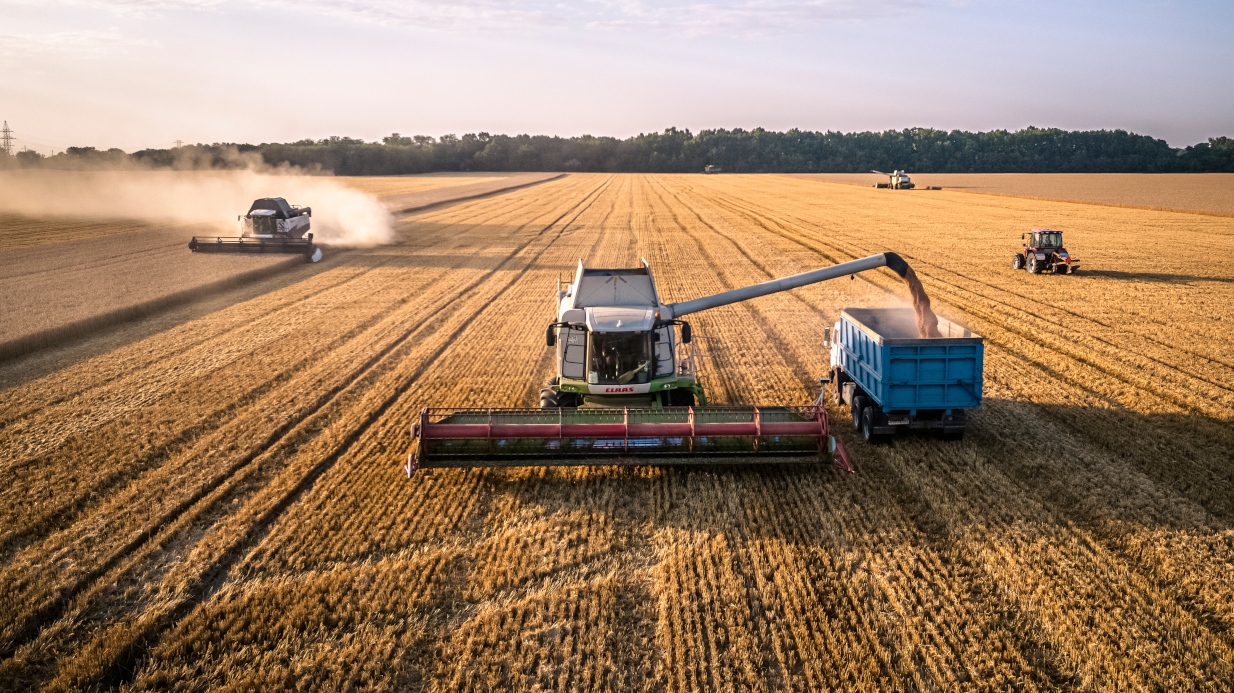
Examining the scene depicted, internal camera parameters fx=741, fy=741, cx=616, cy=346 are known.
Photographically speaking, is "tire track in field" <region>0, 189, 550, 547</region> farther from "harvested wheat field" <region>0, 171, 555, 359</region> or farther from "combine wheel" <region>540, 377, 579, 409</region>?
"harvested wheat field" <region>0, 171, 555, 359</region>

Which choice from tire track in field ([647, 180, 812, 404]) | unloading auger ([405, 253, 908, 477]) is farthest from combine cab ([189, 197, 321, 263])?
unloading auger ([405, 253, 908, 477])

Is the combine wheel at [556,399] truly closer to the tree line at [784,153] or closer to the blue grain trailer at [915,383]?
the blue grain trailer at [915,383]

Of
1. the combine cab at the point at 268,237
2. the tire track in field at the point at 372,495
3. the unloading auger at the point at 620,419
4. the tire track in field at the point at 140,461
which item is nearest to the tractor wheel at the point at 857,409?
the unloading auger at the point at 620,419

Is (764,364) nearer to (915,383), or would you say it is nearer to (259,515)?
(915,383)

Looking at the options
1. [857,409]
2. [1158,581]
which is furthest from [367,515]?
[1158,581]

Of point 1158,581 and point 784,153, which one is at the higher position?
point 784,153
